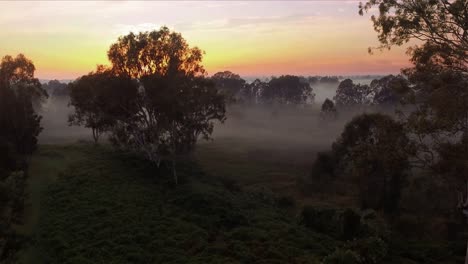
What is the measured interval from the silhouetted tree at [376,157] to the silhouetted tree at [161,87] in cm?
1828

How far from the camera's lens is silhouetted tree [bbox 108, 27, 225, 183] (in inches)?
1630

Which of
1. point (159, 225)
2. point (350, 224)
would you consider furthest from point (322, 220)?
point (159, 225)

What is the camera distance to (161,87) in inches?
1656

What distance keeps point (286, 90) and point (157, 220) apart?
16055 centimetres

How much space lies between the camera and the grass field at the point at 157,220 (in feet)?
83.6

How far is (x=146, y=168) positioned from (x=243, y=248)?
2529cm

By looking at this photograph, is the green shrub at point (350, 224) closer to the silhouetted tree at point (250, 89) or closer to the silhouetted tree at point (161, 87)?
the silhouetted tree at point (161, 87)

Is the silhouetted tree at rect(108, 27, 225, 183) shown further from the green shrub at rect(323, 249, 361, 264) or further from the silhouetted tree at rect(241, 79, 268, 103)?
the silhouetted tree at rect(241, 79, 268, 103)

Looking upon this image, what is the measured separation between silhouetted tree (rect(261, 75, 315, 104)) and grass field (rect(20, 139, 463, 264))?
448 ft

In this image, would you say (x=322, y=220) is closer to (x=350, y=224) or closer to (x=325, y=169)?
(x=350, y=224)

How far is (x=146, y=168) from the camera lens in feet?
159

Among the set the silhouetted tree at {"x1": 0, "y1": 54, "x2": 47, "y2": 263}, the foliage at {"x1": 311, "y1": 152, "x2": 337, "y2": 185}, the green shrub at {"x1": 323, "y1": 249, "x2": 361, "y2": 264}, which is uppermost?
the silhouetted tree at {"x1": 0, "y1": 54, "x2": 47, "y2": 263}

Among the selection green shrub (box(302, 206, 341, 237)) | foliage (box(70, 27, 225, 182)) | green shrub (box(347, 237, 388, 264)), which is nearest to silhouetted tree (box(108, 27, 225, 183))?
foliage (box(70, 27, 225, 182))

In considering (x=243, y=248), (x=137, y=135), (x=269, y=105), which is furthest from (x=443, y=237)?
(x=269, y=105)
